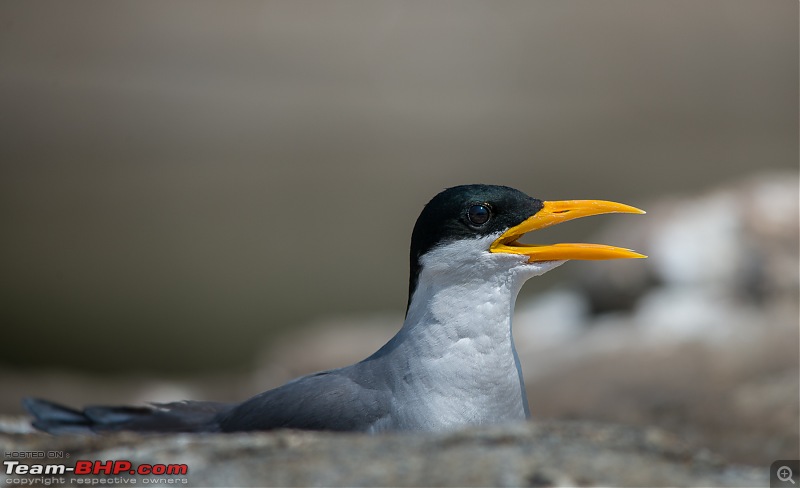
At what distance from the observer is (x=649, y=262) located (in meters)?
13.1

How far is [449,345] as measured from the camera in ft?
16.6

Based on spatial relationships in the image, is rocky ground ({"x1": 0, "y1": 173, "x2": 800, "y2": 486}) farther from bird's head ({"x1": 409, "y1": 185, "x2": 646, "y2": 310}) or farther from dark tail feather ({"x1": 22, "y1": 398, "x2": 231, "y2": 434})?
bird's head ({"x1": 409, "y1": 185, "x2": 646, "y2": 310})

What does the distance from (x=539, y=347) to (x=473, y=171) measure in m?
18.5

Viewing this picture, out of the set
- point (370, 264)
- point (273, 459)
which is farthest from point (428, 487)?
point (370, 264)

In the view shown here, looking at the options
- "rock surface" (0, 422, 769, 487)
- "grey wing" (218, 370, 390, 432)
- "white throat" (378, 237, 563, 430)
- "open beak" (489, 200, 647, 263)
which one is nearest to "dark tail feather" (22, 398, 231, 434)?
"grey wing" (218, 370, 390, 432)

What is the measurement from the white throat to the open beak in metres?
0.06

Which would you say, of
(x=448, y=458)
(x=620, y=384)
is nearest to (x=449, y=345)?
(x=448, y=458)

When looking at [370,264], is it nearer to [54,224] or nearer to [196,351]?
[196,351]

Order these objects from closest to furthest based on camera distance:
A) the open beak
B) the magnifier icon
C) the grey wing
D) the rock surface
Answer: the rock surface, the magnifier icon, the grey wing, the open beak

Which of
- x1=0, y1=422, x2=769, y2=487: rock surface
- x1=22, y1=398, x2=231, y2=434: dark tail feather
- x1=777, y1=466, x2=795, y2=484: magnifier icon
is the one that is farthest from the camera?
x1=22, y1=398, x2=231, y2=434: dark tail feather

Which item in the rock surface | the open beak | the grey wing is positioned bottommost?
the rock surface

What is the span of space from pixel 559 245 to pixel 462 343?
671 mm

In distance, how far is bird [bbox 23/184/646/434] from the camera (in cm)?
495

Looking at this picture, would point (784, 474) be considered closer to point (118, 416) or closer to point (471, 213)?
point (471, 213)
